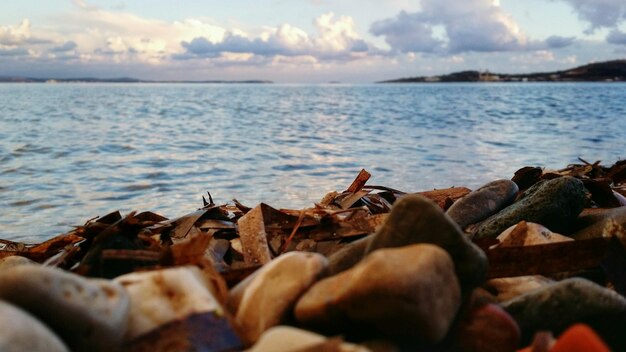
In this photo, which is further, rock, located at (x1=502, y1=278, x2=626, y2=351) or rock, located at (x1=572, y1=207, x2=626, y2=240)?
rock, located at (x1=572, y1=207, x2=626, y2=240)

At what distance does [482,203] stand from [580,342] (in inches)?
92.3

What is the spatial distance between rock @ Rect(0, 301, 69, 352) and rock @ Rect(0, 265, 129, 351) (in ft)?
0.23

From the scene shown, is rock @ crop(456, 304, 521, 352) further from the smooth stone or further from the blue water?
the blue water

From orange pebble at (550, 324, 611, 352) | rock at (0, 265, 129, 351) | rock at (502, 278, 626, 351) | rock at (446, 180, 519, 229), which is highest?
rock at (0, 265, 129, 351)

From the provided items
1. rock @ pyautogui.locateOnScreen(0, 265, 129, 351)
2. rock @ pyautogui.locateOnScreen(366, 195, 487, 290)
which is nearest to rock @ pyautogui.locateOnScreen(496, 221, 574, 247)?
rock @ pyautogui.locateOnScreen(366, 195, 487, 290)

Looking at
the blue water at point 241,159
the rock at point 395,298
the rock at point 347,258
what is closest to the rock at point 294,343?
the rock at point 395,298

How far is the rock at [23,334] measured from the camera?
120 cm

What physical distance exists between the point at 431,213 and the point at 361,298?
0.44 metres

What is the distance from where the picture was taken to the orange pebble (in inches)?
60.6

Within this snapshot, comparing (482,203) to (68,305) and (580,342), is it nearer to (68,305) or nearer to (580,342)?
(580,342)

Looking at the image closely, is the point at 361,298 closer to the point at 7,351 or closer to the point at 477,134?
the point at 7,351

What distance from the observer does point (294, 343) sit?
1.43m

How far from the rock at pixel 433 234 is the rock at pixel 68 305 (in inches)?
34.4

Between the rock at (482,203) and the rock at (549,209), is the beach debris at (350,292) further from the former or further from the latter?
the rock at (482,203)
